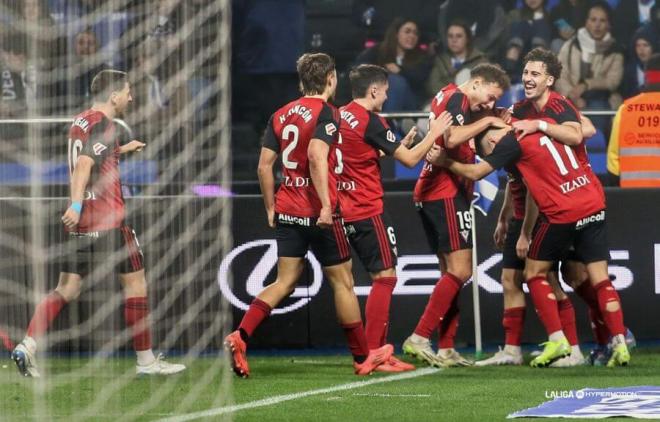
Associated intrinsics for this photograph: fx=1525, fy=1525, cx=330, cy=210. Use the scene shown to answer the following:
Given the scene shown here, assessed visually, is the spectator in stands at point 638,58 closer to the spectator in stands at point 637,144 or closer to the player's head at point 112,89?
the spectator in stands at point 637,144

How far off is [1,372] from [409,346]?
2856 millimetres

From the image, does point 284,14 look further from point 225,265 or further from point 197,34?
point 197,34

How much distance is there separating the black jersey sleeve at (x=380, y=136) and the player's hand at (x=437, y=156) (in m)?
0.33

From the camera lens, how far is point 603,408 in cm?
832

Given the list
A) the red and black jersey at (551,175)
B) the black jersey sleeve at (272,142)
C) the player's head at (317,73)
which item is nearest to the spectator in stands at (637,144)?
the red and black jersey at (551,175)

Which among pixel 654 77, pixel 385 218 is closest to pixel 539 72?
pixel 385 218

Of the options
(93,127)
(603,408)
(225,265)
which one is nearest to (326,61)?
(93,127)

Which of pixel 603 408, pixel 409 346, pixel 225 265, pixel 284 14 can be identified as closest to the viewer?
pixel 603 408

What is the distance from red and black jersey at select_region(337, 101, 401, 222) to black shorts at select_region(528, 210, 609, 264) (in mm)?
Answer: 1125

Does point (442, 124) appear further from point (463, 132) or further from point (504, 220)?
point (504, 220)

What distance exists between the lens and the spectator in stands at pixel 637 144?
1296cm

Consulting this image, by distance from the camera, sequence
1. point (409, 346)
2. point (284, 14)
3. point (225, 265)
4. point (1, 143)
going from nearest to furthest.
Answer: point (1, 143) → point (409, 346) → point (225, 265) → point (284, 14)

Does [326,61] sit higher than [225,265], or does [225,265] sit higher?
[326,61]

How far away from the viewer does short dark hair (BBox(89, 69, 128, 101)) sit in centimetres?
866
